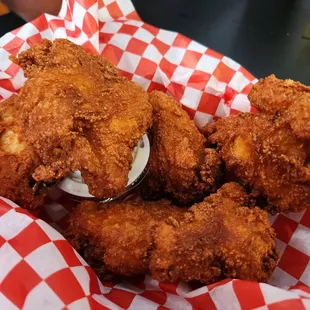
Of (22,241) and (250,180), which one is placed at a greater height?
(250,180)

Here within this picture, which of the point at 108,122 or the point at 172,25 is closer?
the point at 108,122

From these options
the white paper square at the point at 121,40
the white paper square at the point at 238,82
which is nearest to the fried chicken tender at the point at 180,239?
the white paper square at the point at 238,82

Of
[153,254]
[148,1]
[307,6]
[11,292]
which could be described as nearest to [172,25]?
[148,1]

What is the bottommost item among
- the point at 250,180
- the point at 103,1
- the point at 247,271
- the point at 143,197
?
the point at 143,197

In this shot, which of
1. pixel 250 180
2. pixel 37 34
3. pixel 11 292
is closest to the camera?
pixel 11 292

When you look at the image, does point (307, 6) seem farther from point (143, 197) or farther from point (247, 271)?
point (247, 271)

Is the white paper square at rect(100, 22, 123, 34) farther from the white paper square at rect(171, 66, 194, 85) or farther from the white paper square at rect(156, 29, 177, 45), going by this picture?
the white paper square at rect(171, 66, 194, 85)

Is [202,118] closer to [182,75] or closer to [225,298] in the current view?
[182,75]

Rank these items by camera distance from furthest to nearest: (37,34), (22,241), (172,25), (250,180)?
(172,25) → (37,34) → (250,180) → (22,241)
